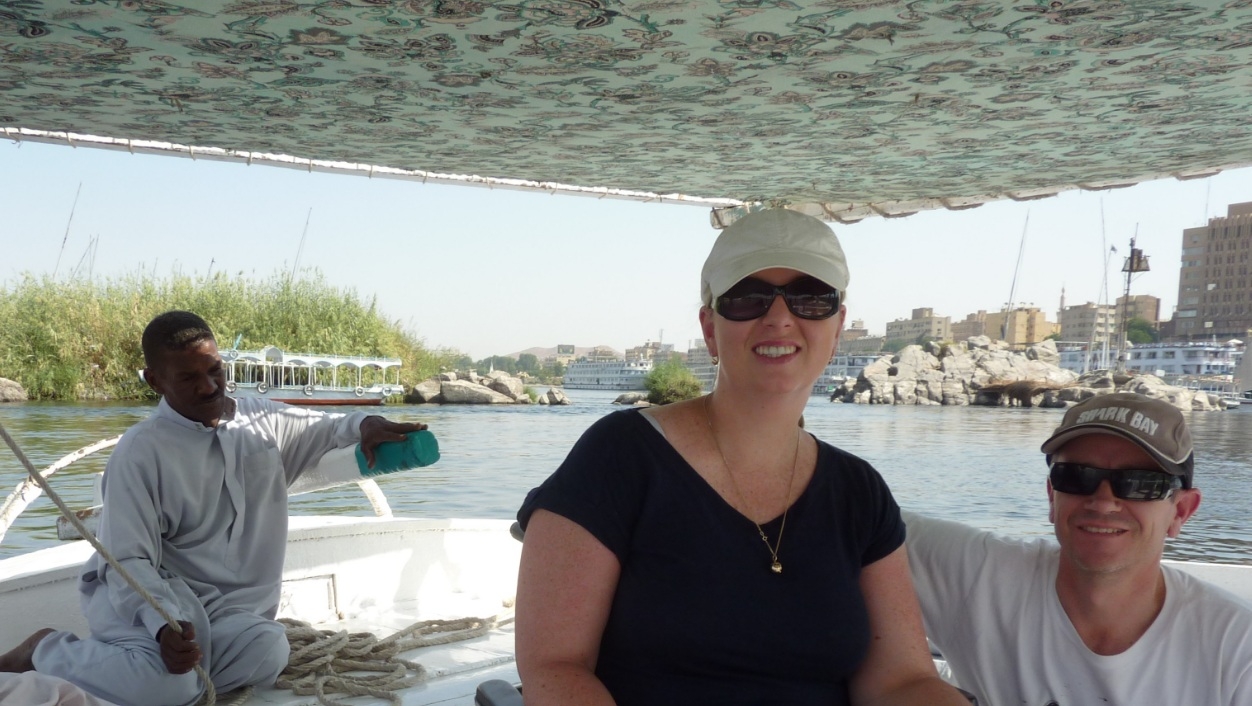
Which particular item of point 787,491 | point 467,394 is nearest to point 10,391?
point 467,394

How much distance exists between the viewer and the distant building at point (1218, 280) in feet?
150

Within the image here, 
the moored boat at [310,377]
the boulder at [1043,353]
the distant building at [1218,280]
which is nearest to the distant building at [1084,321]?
the distant building at [1218,280]

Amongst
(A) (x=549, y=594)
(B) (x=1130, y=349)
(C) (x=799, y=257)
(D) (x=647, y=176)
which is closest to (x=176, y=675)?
(A) (x=549, y=594)

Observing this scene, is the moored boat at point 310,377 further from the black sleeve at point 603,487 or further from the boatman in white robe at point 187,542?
the black sleeve at point 603,487

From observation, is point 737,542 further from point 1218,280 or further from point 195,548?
point 1218,280

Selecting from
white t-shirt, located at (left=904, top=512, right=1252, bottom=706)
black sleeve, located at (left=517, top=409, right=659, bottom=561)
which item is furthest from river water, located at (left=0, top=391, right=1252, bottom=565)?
black sleeve, located at (left=517, top=409, right=659, bottom=561)

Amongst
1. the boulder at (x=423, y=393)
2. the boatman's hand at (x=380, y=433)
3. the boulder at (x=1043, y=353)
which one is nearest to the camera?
the boatman's hand at (x=380, y=433)

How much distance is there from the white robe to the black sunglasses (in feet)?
4.52

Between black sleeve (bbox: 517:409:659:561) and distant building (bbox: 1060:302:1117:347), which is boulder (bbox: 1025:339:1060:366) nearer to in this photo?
distant building (bbox: 1060:302:1117:347)

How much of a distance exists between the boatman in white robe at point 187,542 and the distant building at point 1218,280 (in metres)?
50.4

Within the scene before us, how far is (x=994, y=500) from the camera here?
1692 centimetres

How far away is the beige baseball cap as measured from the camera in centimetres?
131

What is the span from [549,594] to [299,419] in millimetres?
1518

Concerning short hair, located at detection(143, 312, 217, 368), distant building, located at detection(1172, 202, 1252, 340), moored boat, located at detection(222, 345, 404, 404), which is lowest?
moored boat, located at detection(222, 345, 404, 404)
